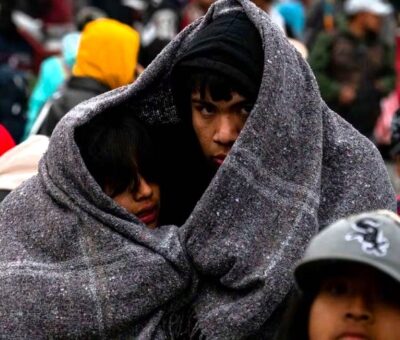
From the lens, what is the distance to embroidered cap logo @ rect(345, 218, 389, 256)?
123 inches

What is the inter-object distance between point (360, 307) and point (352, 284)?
0.05m

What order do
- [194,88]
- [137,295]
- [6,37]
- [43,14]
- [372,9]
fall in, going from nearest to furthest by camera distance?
1. [137,295]
2. [194,88]
3. [372,9]
4. [6,37]
5. [43,14]

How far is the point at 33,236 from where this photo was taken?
4.09 metres

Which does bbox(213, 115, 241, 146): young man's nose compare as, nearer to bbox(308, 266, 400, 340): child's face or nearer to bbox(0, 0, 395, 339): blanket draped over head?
bbox(0, 0, 395, 339): blanket draped over head

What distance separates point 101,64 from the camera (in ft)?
25.9

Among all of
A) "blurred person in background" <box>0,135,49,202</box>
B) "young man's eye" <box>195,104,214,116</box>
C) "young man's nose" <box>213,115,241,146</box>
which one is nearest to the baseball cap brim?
"young man's nose" <box>213,115,241,146</box>

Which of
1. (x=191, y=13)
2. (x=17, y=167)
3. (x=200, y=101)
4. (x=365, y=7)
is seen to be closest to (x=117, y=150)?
(x=200, y=101)

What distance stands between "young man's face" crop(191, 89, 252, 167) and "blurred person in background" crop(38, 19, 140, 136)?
133 inches

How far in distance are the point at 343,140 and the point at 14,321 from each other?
0.96 meters

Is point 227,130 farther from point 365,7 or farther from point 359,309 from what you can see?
point 365,7

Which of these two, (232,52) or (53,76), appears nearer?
(232,52)

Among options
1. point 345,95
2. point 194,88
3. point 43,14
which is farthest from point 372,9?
point 194,88

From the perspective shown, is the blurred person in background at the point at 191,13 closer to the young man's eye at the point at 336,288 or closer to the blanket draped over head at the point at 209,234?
the blanket draped over head at the point at 209,234

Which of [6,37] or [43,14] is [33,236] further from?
[43,14]
